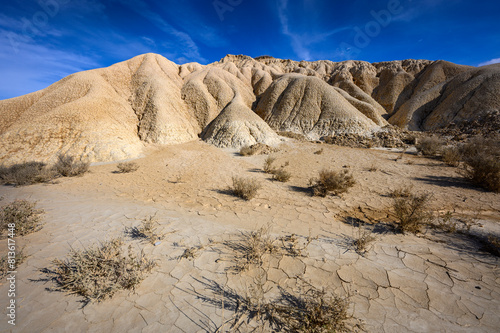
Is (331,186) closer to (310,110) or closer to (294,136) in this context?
(294,136)

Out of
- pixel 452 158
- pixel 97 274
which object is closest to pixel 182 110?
pixel 97 274

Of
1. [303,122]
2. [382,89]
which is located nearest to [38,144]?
[303,122]

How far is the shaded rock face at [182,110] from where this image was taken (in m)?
10.6

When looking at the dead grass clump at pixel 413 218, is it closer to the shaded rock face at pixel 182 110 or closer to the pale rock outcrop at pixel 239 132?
the pale rock outcrop at pixel 239 132

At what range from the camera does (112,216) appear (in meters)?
3.75

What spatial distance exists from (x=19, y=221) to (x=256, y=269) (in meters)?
4.13

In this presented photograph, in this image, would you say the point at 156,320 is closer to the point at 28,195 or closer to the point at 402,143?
the point at 28,195

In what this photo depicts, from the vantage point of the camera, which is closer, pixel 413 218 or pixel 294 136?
pixel 413 218

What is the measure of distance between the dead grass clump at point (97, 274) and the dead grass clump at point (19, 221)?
1.45 m

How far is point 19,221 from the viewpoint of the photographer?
3068 mm

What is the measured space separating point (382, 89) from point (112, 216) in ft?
136

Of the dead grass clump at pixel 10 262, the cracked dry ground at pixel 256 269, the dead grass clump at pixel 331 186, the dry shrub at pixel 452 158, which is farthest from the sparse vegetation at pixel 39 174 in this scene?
the dry shrub at pixel 452 158

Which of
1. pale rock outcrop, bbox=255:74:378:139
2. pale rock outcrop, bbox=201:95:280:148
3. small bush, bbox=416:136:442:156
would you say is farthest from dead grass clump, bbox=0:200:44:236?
pale rock outcrop, bbox=255:74:378:139

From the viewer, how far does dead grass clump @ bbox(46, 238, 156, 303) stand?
193cm
